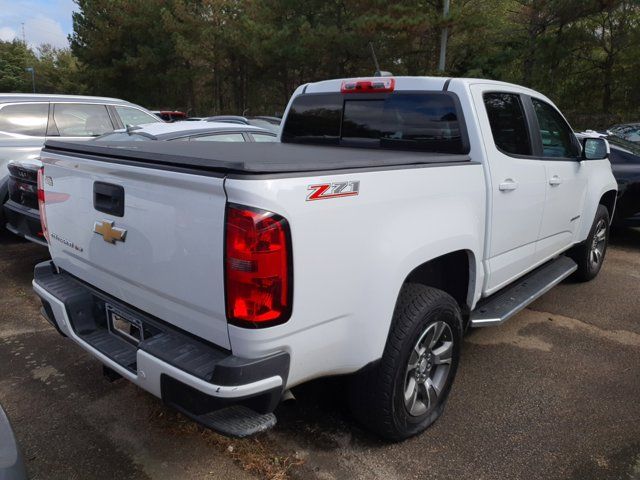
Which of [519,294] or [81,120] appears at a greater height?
[81,120]

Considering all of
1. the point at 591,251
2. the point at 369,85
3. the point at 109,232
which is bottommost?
the point at 591,251

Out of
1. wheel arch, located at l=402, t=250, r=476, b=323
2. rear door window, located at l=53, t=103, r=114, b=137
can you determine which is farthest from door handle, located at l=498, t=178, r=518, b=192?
rear door window, located at l=53, t=103, r=114, b=137

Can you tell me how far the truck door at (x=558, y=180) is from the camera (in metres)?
3.85

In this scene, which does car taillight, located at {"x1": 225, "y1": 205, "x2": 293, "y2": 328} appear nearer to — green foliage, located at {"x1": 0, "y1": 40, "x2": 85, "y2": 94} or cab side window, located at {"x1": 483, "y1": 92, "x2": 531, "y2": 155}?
cab side window, located at {"x1": 483, "y1": 92, "x2": 531, "y2": 155}

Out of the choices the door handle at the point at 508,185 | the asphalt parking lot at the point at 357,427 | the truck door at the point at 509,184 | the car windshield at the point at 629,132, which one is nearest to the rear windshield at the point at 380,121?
the truck door at the point at 509,184

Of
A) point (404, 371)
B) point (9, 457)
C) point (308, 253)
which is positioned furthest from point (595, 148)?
point (9, 457)

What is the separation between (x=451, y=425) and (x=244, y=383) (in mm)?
1542

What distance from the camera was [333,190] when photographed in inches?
79.8

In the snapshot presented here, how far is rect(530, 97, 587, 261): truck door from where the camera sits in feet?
12.6

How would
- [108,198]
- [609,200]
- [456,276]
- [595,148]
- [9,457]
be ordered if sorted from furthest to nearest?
[609,200], [595,148], [456,276], [108,198], [9,457]

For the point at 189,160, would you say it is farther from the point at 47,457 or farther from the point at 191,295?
the point at 47,457

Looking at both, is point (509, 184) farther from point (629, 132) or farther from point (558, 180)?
point (629, 132)

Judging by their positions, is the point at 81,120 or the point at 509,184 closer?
the point at 509,184

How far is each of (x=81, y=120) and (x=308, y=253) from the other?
21.1 feet
